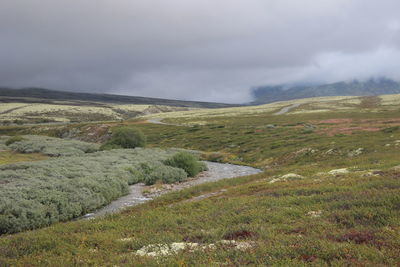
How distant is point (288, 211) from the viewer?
1165 cm

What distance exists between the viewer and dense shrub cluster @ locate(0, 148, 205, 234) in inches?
618

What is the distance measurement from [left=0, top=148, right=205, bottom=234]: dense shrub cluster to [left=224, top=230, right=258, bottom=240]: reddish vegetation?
11294 mm

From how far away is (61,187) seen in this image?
20.3m

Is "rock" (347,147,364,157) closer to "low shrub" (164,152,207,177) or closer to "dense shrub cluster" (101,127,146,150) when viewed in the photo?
"low shrub" (164,152,207,177)

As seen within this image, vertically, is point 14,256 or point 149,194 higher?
point 14,256

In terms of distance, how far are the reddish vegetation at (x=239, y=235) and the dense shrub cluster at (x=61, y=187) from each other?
11.3 metres

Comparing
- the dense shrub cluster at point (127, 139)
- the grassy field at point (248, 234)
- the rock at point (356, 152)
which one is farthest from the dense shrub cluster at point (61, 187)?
the dense shrub cluster at point (127, 139)

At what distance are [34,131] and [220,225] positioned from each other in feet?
392

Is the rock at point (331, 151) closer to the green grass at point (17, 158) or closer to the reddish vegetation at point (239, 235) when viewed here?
the reddish vegetation at point (239, 235)

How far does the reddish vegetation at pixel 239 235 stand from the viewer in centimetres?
930

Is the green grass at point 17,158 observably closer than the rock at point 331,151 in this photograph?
No

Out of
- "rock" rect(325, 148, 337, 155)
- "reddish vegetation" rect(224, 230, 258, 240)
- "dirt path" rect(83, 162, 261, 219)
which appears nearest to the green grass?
"dirt path" rect(83, 162, 261, 219)

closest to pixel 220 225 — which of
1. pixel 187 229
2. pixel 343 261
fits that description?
pixel 187 229

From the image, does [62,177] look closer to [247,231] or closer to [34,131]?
[247,231]
